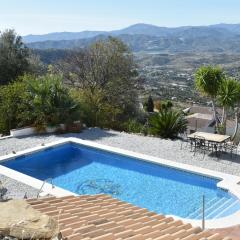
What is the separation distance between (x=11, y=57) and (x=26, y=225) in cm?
2439

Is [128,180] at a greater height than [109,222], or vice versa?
[109,222]

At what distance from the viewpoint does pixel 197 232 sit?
6125 mm

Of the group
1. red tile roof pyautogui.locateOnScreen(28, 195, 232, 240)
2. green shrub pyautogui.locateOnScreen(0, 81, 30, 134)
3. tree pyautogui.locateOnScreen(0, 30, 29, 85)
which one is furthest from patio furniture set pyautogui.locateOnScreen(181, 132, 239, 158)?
tree pyautogui.locateOnScreen(0, 30, 29, 85)

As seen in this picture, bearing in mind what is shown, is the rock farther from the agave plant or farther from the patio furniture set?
the agave plant

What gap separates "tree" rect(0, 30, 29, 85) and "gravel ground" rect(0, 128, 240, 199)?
9.60m

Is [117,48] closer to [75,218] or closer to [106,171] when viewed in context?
[106,171]

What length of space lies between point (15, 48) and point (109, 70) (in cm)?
692

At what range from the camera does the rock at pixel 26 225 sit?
322cm

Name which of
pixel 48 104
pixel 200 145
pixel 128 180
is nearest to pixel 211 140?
pixel 200 145

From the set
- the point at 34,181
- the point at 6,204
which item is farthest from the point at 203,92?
the point at 6,204

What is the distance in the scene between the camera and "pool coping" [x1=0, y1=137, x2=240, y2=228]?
937 centimetres

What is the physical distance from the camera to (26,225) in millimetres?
3303

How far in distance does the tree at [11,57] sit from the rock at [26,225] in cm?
2270

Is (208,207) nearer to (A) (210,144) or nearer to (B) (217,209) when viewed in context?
(B) (217,209)
